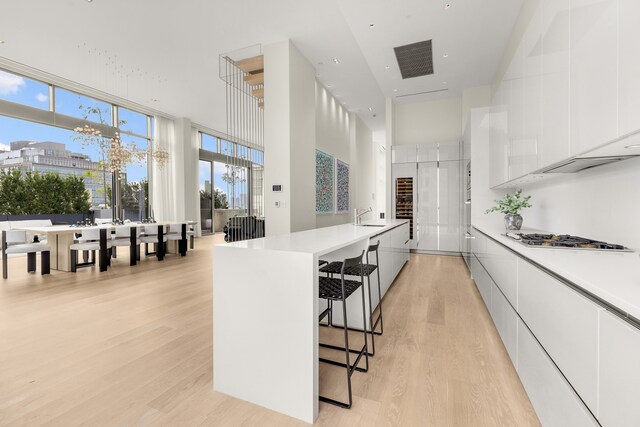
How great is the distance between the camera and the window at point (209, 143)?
35.0ft

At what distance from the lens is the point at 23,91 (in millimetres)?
5906

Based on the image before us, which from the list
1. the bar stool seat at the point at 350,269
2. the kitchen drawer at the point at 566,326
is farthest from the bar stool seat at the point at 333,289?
the kitchen drawer at the point at 566,326

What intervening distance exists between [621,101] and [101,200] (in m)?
9.52

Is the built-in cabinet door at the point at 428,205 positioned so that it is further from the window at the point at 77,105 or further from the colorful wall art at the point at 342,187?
the window at the point at 77,105

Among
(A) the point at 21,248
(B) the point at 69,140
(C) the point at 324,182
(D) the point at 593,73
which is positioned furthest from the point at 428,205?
(B) the point at 69,140

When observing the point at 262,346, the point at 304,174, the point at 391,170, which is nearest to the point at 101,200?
the point at 304,174

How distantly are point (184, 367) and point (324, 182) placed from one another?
16.9 ft

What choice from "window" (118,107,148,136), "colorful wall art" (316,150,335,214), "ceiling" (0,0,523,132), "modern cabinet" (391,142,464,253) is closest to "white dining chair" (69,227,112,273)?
"ceiling" (0,0,523,132)

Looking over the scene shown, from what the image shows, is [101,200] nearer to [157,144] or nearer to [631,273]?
[157,144]

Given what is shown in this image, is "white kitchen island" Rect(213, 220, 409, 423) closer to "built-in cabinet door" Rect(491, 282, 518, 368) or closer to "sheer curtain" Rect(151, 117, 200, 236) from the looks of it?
"built-in cabinet door" Rect(491, 282, 518, 368)

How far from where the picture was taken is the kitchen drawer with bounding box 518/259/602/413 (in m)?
1.01

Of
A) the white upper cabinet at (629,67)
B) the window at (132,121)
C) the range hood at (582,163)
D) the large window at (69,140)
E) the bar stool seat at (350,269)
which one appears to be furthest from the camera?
the window at (132,121)

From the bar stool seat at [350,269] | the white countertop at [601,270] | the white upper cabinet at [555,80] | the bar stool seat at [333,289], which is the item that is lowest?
the bar stool seat at [333,289]

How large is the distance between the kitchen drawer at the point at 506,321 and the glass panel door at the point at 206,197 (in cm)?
982
